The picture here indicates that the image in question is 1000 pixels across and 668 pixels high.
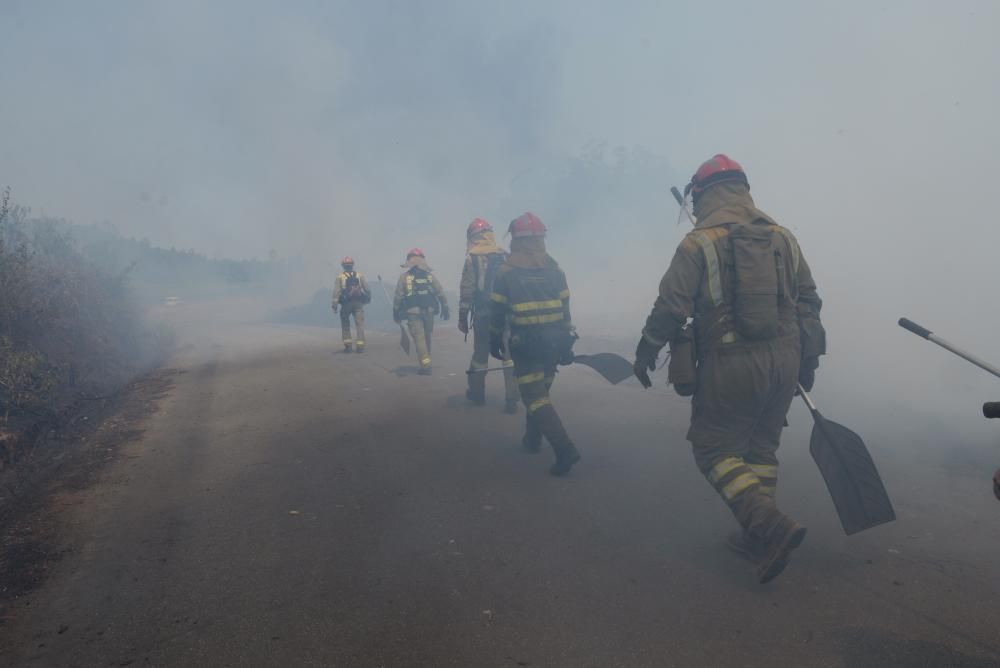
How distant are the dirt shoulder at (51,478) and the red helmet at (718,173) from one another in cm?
427

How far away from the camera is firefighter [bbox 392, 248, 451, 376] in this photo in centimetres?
938

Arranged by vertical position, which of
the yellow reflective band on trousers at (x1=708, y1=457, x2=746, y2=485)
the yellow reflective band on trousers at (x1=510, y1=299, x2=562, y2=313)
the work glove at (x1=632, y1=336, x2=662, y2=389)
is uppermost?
the yellow reflective band on trousers at (x1=510, y1=299, x2=562, y2=313)

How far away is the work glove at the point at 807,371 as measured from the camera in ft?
12.1

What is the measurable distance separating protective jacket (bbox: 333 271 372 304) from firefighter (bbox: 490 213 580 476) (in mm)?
6799

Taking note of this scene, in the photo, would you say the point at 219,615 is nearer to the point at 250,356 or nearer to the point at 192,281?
the point at 250,356

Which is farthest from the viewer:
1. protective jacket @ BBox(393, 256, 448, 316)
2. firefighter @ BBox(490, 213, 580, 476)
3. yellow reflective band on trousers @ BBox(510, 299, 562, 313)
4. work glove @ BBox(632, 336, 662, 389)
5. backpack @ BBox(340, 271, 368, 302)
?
backpack @ BBox(340, 271, 368, 302)

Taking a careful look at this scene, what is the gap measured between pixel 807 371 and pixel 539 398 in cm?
202

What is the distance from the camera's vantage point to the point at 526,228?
5457 mm

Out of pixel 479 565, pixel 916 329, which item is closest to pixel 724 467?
pixel 916 329

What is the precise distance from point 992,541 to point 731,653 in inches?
84.7

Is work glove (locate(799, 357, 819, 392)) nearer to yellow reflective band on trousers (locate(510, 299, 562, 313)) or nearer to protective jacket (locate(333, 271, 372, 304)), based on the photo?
yellow reflective band on trousers (locate(510, 299, 562, 313))

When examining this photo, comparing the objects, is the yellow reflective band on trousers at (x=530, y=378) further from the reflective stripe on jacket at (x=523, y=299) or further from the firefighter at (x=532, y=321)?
the reflective stripe on jacket at (x=523, y=299)

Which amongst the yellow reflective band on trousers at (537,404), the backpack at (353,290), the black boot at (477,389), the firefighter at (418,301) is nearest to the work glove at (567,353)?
the yellow reflective band on trousers at (537,404)

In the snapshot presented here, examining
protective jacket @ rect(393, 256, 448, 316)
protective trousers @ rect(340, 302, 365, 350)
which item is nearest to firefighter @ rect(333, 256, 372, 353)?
protective trousers @ rect(340, 302, 365, 350)
